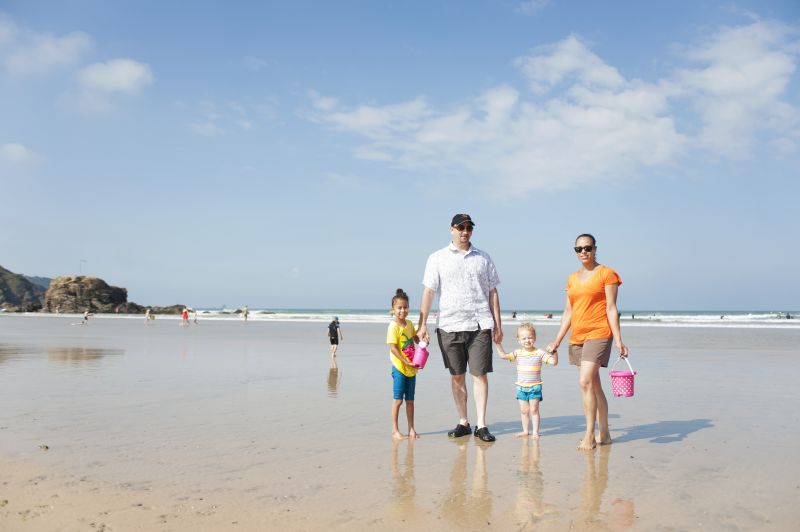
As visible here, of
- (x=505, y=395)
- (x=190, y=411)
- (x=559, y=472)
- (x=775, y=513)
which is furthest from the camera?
(x=505, y=395)

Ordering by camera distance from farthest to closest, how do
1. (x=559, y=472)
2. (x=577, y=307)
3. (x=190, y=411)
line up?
(x=190, y=411) < (x=577, y=307) < (x=559, y=472)

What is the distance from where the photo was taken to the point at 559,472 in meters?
4.68

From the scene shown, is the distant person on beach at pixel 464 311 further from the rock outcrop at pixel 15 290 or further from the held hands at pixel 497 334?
the rock outcrop at pixel 15 290

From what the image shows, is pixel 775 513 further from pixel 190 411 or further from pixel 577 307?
pixel 190 411

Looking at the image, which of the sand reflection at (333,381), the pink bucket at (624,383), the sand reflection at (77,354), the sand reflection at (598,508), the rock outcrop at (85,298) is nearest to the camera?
the sand reflection at (598,508)

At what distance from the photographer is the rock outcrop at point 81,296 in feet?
288

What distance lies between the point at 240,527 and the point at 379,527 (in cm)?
83

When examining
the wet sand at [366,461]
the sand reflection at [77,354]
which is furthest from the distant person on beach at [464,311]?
→ the sand reflection at [77,354]

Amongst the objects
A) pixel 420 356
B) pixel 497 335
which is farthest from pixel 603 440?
pixel 420 356

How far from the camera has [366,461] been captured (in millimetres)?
4965

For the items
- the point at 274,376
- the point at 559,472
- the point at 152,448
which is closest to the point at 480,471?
the point at 559,472

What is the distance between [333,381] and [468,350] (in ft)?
15.7

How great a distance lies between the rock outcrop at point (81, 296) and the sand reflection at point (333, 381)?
278ft

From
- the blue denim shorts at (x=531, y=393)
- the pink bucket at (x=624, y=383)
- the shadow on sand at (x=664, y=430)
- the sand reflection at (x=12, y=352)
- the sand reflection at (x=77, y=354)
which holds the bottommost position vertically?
the shadow on sand at (x=664, y=430)
